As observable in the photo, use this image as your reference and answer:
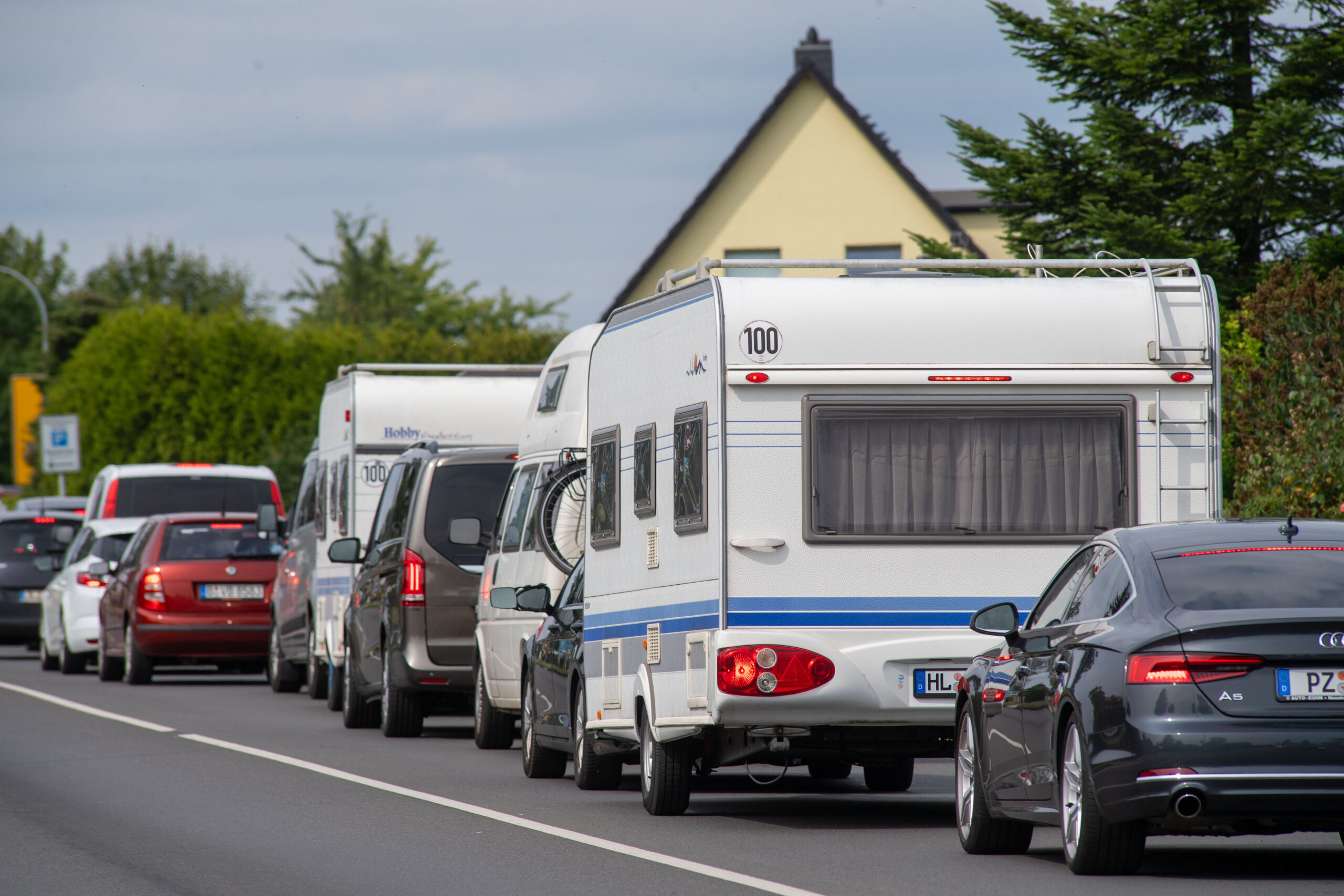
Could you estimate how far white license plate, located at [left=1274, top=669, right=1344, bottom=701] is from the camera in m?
8.43

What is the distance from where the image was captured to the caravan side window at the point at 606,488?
13.0 meters

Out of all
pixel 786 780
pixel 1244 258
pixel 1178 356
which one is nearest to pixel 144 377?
pixel 1244 258

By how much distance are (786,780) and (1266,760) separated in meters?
6.80

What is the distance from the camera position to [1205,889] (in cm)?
884

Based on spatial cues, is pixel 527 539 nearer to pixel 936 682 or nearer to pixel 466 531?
pixel 466 531

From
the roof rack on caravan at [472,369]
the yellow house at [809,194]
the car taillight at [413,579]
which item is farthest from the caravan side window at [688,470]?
the yellow house at [809,194]

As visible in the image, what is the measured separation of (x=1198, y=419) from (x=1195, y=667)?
3.47m

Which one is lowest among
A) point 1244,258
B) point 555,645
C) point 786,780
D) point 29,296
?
point 786,780

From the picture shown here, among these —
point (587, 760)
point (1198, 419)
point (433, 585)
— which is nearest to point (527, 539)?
point (433, 585)

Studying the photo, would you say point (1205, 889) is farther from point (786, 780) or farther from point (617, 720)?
point (786, 780)

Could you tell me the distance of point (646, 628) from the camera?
12266 millimetres

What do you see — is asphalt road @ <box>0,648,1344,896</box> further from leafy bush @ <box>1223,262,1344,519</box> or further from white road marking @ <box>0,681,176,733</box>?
leafy bush @ <box>1223,262,1344,519</box>

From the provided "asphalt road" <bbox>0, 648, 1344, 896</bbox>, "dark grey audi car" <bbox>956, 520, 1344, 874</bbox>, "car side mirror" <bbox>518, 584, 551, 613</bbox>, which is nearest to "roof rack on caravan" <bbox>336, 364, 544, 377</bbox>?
"asphalt road" <bbox>0, 648, 1344, 896</bbox>

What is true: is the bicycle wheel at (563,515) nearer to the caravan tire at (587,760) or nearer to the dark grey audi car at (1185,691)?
the caravan tire at (587,760)
